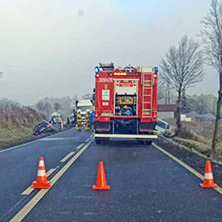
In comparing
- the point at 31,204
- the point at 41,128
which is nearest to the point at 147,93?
the point at 31,204

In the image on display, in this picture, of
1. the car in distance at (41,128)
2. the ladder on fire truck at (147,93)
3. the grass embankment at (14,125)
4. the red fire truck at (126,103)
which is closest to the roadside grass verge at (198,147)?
the red fire truck at (126,103)

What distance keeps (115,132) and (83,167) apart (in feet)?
20.1

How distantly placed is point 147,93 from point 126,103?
1.10 metres

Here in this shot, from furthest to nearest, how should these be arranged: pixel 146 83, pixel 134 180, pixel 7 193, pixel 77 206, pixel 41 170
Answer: pixel 146 83 → pixel 134 180 → pixel 41 170 → pixel 7 193 → pixel 77 206

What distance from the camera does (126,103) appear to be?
16.4 metres

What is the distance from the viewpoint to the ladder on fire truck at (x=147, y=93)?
1592cm

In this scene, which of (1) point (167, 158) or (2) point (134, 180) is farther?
(1) point (167, 158)

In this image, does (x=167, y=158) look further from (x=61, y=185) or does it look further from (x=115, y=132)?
(x=61, y=185)

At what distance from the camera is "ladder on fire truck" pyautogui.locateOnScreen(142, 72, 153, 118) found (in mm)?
15922

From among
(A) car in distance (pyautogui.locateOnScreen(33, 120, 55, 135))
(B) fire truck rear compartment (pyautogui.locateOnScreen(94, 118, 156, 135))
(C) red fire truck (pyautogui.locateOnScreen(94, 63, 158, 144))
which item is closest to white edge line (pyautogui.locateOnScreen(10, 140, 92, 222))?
(B) fire truck rear compartment (pyautogui.locateOnScreen(94, 118, 156, 135))

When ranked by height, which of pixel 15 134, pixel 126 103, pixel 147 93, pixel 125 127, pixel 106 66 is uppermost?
pixel 106 66

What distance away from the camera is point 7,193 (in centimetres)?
692

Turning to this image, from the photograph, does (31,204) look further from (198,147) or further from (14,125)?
(14,125)

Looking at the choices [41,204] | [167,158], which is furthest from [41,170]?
[167,158]
